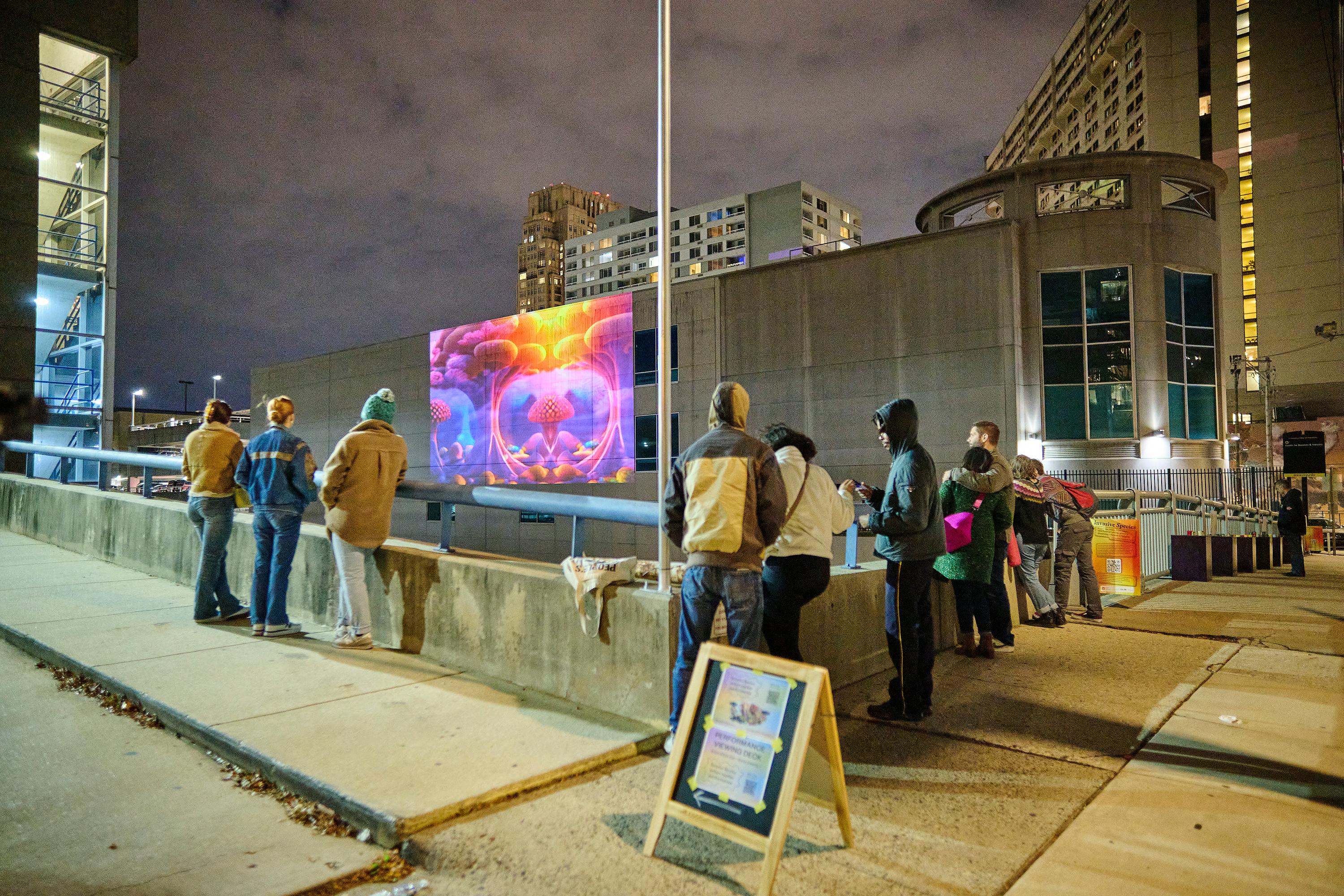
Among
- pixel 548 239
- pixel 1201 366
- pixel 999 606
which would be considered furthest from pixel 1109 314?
pixel 548 239

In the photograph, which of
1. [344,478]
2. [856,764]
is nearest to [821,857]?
[856,764]

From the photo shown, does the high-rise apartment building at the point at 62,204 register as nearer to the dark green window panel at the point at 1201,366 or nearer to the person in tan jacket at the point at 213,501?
the person in tan jacket at the point at 213,501

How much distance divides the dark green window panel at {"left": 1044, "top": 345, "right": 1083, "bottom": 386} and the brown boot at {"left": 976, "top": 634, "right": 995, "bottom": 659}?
1962 centimetres

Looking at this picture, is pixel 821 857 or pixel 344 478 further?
pixel 344 478

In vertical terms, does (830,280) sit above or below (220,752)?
above

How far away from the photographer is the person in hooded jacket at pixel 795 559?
14.6 ft

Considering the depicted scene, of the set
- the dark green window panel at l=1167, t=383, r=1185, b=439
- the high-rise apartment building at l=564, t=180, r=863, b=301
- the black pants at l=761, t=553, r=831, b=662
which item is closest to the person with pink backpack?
the black pants at l=761, t=553, r=831, b=662

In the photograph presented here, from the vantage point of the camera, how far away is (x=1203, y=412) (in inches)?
981

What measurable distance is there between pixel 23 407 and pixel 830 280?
26.2m

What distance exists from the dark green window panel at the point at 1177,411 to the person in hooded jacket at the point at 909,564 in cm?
2331

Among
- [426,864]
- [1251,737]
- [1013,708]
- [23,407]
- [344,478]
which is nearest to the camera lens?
[23,407]

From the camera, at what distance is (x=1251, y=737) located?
4.52 m

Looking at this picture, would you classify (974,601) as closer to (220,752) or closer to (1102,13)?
(220,752)

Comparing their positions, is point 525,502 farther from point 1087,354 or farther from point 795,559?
point 1087,354
